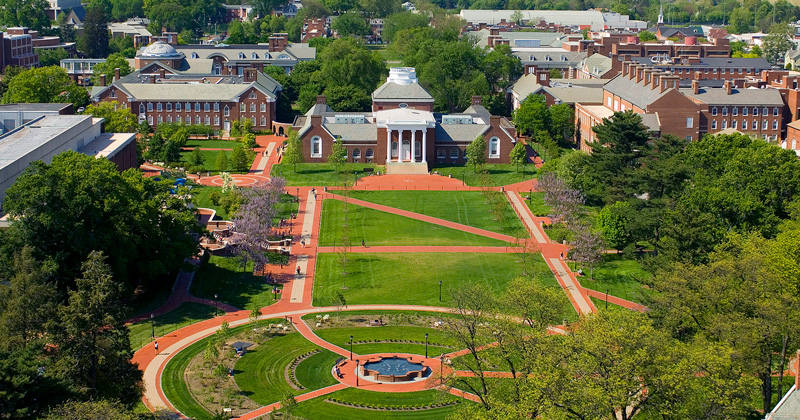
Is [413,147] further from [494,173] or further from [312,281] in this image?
[312,281]

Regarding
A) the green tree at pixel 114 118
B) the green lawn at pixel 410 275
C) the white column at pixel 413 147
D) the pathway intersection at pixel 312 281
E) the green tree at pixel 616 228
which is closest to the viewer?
the pathway intersection at pixel 312 281

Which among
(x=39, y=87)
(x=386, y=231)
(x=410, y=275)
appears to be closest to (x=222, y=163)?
(x=39, y=87)

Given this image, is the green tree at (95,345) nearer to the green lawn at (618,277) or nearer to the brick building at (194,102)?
the green lawn at (618,277)

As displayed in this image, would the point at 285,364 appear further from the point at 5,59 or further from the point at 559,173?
the point at 5,59

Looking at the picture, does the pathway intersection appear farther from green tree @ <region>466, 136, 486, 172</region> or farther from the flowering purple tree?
green tree @ <region>466, 136, 486, 172</region>

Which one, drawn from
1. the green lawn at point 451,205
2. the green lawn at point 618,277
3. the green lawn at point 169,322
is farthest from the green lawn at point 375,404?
the green lawn at point 451,205

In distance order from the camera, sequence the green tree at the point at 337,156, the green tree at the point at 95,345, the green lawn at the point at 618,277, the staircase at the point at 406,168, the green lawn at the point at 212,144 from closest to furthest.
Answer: the green tree at the point at 95,345, the green lawn at the point at 618,277, the green tree at the point at 337,156, the staircase at the point at 406,168, the green lawn at the point at 212,144
